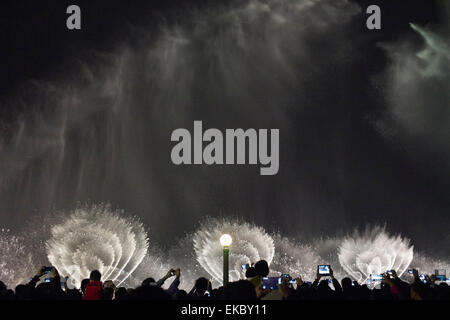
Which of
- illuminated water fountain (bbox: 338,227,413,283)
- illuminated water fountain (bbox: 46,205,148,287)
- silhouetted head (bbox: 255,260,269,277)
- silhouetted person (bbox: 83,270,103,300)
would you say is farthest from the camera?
illuminated water fountain (bbox: 338,227,413,283)

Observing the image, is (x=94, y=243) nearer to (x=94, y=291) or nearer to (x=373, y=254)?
(x=373, y=254)

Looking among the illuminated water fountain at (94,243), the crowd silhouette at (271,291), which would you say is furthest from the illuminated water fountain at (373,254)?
the crowd silhouette at (271,291)

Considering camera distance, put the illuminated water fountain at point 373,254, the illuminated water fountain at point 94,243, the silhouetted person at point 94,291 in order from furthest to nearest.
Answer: the illuminated water fountain at point 373,254
the illuminated water fountain at point 94,243
the silhouetted person at point 94,291

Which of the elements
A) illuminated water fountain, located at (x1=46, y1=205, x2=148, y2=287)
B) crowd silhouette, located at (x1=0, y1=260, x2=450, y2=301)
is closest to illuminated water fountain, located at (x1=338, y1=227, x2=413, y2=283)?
illuminated water fountain, located at (x1=46, y1=205, x2=148, y2=287)

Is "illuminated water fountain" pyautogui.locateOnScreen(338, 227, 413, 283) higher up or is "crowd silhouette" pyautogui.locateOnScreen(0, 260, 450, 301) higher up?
"illuminated water fountain" pyautogui.locateOnScreen(338, 227, 413, 283)

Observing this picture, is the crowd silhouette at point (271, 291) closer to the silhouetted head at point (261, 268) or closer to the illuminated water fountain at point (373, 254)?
the silhouetted head at point (261, 268)

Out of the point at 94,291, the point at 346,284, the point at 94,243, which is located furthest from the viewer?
the point at 94,243

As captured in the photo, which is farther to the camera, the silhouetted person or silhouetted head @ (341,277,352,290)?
the silhouetted person

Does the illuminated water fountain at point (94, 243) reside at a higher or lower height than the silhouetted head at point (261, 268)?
higher

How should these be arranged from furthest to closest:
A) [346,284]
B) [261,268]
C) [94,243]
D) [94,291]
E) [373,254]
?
[373,254]
[94,243]
[94,291]
[346,284]
[261,268]

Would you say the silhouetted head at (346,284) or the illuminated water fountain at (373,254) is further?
the illuminated water fountain at (373,254)

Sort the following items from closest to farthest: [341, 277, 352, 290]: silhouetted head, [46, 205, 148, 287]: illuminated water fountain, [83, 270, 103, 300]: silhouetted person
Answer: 1. [341, 277, 352, 290]: silhouetted head
2. [83, 270, 103, 300]: silhouetted person
3. [46, 205, 148, 287]: illuminated water fountain

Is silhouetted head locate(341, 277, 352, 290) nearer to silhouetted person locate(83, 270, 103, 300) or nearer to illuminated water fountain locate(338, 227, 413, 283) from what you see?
silhouetted person locate(83, 270, 103, 300)

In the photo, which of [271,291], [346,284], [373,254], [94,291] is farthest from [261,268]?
[373,254]
